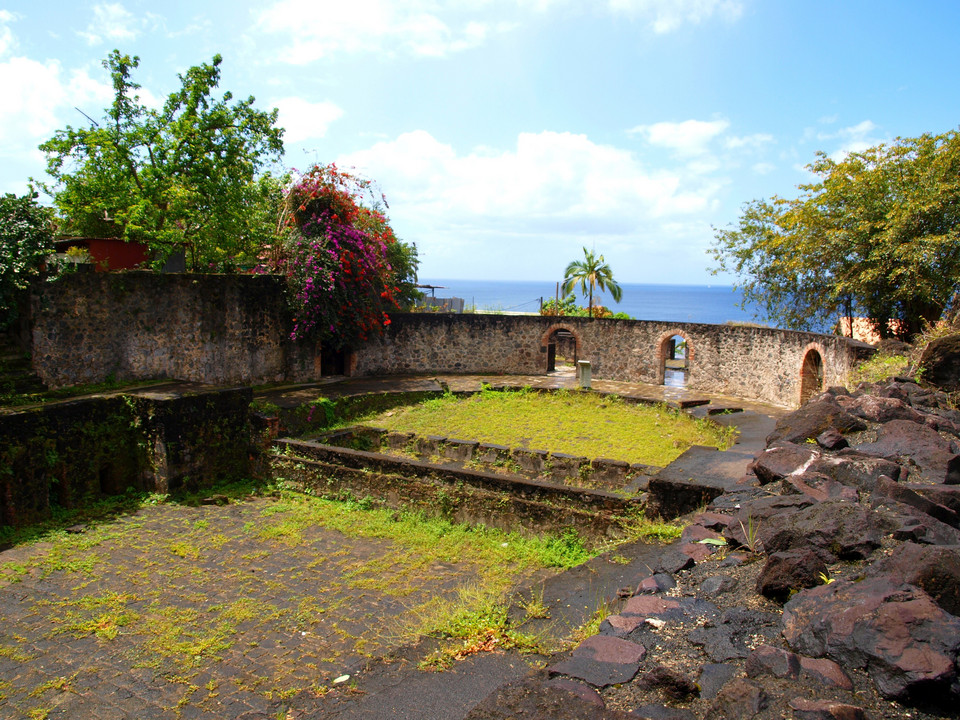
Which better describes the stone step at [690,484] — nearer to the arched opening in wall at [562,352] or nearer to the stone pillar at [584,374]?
the stone pillar at [584,374]

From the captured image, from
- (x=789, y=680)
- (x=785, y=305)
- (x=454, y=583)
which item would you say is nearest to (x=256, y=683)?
(x=454, y=583)

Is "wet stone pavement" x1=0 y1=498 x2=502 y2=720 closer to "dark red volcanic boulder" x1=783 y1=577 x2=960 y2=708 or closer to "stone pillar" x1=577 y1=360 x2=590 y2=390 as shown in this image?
"dark red volcanic boulder" x1=783 y1=577 x2=960 y2=708

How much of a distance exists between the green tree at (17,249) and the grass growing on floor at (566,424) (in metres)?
6.89

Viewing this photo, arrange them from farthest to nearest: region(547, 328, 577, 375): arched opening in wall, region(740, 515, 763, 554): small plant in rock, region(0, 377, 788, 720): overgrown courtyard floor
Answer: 1. region(547, 328, 577, 375): arched opening in wall
2. region(0, 377, 788, 720): overgrown courtyard floor
3. region(740, 515, 763, 554): small plant in rock

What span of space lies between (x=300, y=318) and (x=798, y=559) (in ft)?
46.6

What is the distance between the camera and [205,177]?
1644 centimetres

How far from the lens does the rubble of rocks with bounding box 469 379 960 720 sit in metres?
2.62

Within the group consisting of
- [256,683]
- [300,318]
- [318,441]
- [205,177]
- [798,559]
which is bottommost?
[256,683]

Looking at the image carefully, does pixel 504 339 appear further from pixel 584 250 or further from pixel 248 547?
pixel 584 250

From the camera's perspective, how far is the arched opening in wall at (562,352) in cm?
2006

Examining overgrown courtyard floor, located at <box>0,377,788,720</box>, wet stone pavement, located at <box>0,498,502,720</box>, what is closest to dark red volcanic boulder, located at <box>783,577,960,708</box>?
overgrown courtyard floor, located at <box>0,377,788,720</box>

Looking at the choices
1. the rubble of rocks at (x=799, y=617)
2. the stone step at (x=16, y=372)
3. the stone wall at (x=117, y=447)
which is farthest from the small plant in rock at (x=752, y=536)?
the stone step at (x=16, y=372)

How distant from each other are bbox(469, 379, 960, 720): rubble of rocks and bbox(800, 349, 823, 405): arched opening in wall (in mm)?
9746

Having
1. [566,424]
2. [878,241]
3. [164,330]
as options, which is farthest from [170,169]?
[878,241]
